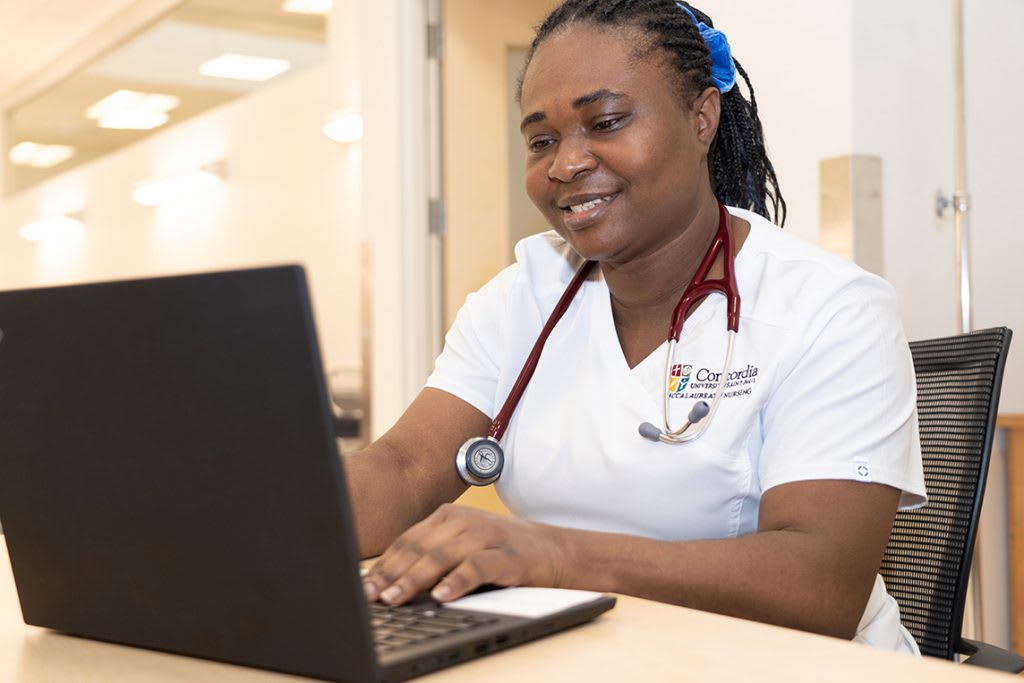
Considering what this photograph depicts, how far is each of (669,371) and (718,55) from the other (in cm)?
43

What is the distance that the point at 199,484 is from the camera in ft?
2.12

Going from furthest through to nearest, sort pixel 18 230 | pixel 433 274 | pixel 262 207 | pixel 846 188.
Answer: pixel 18 230 < pixel 262 207 < pixel 433 274 < pixel 846 188

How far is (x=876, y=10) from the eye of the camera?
2258 mm

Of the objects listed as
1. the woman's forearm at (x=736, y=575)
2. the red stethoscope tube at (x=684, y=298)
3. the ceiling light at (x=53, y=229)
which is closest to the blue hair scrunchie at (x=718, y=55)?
the red stethoscope tube at (x=684, y=298)

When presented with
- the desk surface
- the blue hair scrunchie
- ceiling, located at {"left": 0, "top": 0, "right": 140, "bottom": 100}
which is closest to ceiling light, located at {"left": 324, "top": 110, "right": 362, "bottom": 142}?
ceiling, located at {"left": 0, "top": 0, "right": 140, "bottom": 100}

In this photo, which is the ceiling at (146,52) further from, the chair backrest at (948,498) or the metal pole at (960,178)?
the chair backrest at (948,498)

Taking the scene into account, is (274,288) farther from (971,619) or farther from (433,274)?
(433,274)

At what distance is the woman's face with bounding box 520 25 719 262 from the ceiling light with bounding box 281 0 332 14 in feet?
10.8

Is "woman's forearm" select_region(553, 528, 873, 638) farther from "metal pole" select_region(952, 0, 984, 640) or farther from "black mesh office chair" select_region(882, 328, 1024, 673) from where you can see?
"metal pole" select_region(952, 0, 984, 640)

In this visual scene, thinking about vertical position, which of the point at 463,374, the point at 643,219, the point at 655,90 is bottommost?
the point at 463,374

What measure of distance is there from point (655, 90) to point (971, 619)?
1569 millimetres

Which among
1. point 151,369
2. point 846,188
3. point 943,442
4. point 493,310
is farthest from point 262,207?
point 151,369

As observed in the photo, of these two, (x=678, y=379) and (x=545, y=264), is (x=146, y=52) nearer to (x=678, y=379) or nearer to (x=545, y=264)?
(x=545, y=264)

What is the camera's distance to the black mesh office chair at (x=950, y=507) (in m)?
1.20
